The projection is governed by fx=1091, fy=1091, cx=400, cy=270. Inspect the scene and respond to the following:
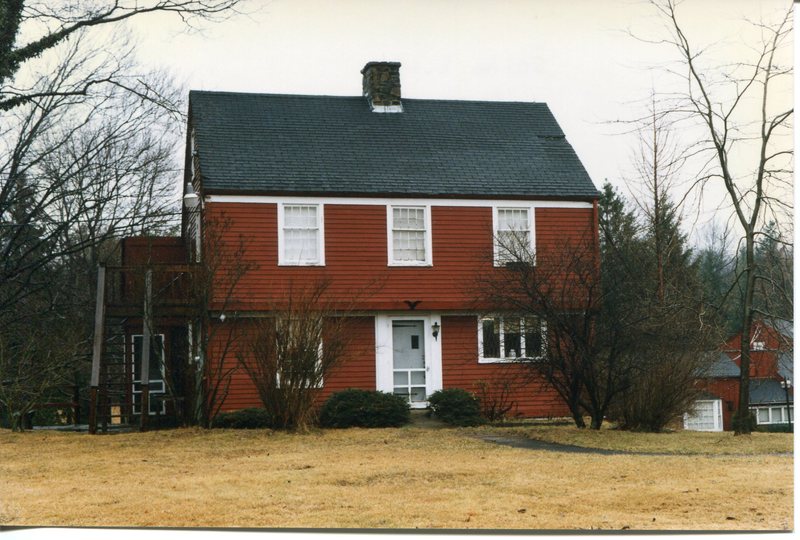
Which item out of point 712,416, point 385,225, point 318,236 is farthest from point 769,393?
point 318,236

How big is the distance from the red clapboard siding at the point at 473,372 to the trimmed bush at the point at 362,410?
3330 millimetres

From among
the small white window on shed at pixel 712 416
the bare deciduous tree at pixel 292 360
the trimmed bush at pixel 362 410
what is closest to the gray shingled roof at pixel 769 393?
the small white window on shed at pixel 712 416

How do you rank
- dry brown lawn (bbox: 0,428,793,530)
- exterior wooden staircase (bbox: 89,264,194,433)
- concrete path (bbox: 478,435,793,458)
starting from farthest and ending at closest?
exterior wooden staircase (bbox: 89,264,194,433) < concrete path (bbox: 478,435,793,458) < dry brown lawn (bbox: 0,428,793,530)

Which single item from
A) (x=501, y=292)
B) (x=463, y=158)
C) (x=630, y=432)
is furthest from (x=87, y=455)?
(x=463, y=158)

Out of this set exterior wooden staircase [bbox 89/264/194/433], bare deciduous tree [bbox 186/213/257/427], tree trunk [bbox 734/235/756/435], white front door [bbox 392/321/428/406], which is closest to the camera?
tree trunk [bbox 734/235/756/435]

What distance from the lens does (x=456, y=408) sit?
2139 centimetres

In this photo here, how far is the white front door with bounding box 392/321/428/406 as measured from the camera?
24047 millimetres

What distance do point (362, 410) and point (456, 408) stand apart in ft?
6.57

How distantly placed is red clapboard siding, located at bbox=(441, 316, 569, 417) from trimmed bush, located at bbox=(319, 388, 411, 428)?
3330 millimetres

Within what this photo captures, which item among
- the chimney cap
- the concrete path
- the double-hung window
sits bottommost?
the double-hung window

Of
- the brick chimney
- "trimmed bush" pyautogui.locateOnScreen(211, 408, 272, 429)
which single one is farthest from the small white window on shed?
"trimmed bush" pyautogui.locateOnScreen(211, 408, 272, 429)

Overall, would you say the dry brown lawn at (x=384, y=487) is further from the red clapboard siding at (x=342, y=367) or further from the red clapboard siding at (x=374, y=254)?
the red clapboard siding at (x=374, y=254)

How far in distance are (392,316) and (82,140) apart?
15.9 meters

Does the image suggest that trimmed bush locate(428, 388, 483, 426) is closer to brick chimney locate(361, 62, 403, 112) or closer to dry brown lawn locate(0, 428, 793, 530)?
dry brown lawn locate(0, 428, 793, 530)
